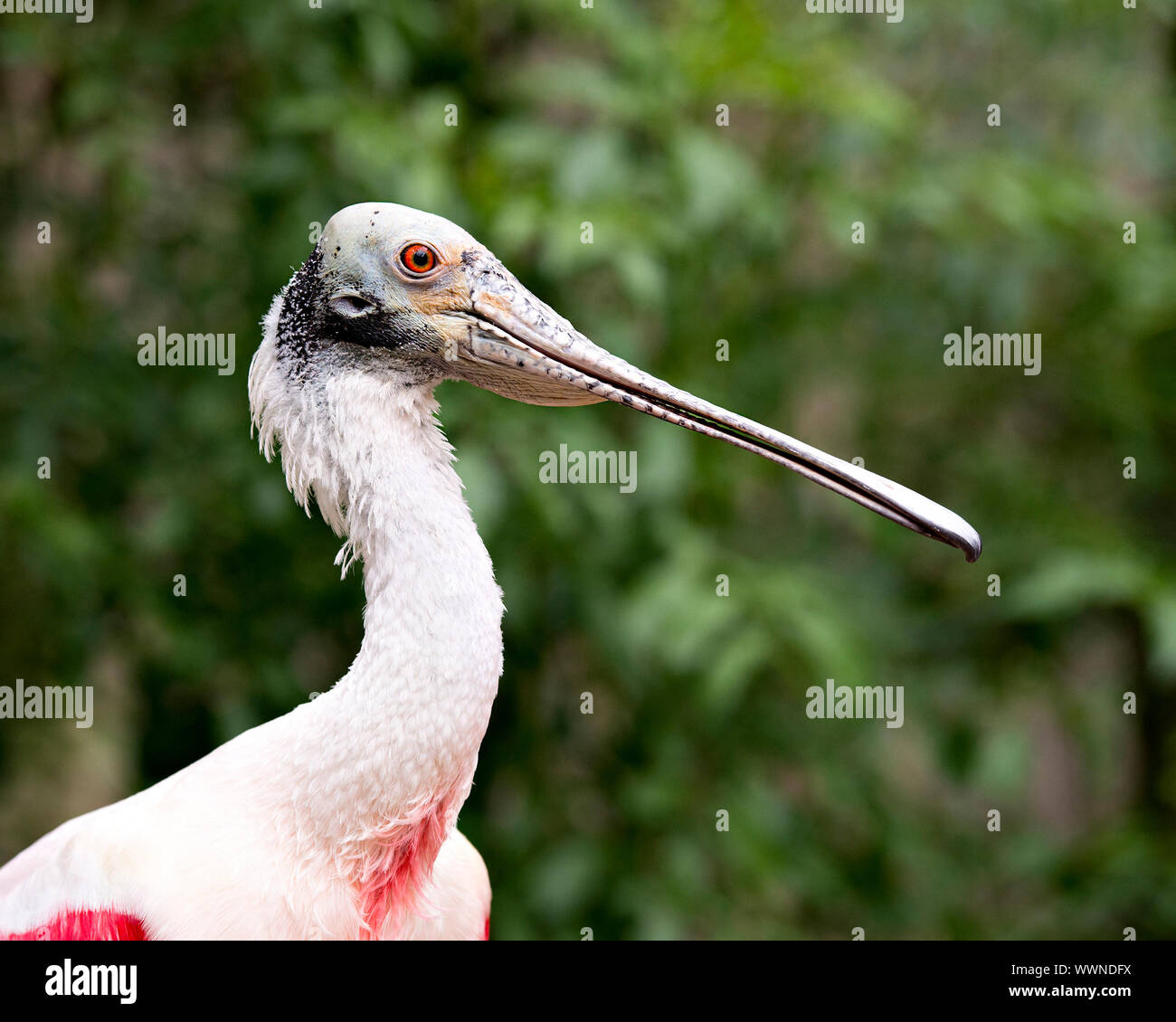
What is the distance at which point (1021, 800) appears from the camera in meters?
3.59

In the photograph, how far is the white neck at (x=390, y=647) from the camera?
1219mm

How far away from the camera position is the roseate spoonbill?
1.23 meters

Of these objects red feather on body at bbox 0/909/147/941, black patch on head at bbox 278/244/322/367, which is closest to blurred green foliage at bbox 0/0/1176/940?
black patch on head at bbox 278/244/322/367

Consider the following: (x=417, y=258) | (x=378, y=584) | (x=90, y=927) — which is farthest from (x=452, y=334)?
(x=90, y=927)

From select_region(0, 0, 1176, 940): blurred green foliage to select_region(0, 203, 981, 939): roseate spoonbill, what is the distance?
2.74ft

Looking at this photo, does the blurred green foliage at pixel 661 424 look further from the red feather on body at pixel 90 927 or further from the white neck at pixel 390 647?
the red feather on body at pixel 90 927

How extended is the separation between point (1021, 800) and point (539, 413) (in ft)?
6.68

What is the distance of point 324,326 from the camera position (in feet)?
4.28

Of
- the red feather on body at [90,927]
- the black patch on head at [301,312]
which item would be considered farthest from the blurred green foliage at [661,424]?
the red feather on body at [90,927]

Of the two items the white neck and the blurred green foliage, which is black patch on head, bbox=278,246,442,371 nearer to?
Result: the white neck

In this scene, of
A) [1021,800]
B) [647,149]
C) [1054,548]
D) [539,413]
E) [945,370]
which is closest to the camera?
[539,413]

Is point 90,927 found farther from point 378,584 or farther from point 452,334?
point 452,334

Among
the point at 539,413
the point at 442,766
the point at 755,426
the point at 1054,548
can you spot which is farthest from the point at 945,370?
the point at 442,766
